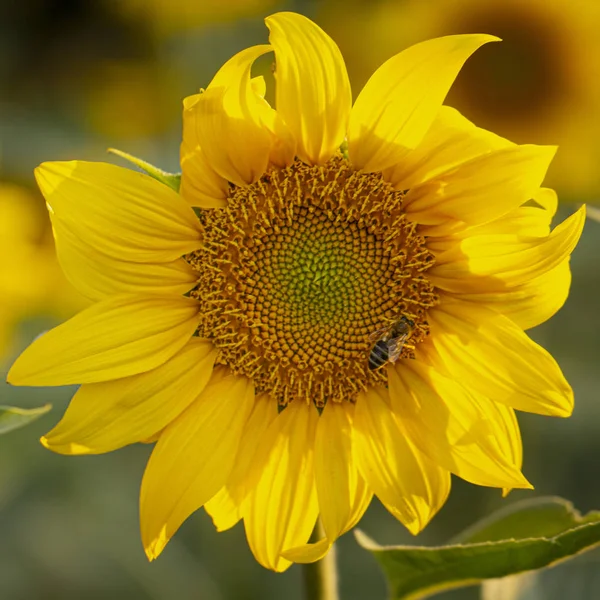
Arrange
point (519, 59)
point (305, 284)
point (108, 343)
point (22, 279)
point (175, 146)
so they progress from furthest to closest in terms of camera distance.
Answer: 1. point (519, 59)
2. point (22, 279)
3. point (175, 146)
4. point (305, 284)
5. point (108, 343)

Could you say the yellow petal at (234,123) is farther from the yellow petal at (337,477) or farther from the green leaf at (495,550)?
the green leaf at (495,550)

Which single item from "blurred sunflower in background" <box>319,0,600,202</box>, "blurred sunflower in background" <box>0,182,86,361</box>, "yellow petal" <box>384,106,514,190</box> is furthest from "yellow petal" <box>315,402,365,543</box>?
"blurred sunflower in background" <box>319,0,600,202</box>

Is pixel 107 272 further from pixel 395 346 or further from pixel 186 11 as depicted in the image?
pixel 186 11

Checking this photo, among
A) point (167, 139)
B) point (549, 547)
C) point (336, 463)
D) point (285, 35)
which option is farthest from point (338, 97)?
point (167, 139)

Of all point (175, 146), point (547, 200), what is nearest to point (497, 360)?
point (547, 200)

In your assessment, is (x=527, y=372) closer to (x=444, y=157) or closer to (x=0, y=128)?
(x=444, y=157)

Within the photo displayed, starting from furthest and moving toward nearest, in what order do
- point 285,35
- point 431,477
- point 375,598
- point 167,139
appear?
point 375,598 < point 167,139 < point 431,477 < point 285,35
